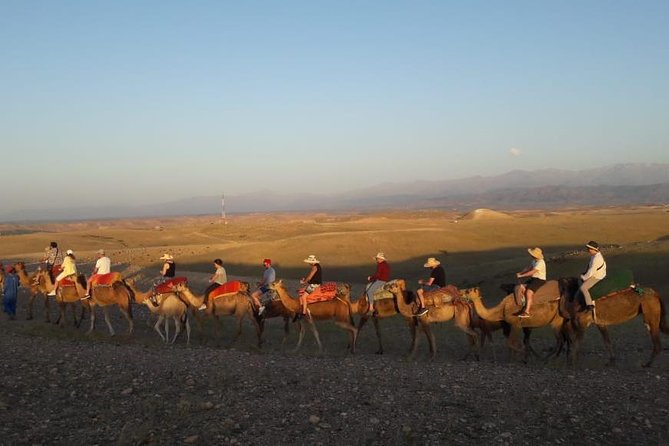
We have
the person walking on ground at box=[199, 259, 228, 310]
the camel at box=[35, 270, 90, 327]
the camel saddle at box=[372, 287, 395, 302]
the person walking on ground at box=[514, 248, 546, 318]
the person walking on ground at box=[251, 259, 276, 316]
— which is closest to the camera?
the person walking on ground at box=[514, 248, 546, 318]

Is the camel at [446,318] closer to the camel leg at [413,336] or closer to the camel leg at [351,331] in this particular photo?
the camel leg at [413,336]

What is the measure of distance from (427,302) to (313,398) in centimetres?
564

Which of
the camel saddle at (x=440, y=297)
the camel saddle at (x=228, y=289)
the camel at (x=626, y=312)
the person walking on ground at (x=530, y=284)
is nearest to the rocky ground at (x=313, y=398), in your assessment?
the camel at (x=626, y=312)

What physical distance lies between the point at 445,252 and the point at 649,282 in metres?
20.7

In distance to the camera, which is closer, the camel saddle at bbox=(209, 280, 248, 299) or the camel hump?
the camel hump

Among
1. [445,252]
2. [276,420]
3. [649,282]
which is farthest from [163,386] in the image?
[445,252]

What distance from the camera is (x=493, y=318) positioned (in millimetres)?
14086

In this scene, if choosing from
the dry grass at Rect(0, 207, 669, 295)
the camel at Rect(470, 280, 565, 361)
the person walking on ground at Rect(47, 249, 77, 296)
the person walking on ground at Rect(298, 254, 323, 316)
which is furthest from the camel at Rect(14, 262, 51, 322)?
the dry grass at Rect(0, 207, 669, 295)

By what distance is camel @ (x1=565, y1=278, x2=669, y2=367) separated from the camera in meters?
12.8

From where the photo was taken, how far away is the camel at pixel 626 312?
12.8m

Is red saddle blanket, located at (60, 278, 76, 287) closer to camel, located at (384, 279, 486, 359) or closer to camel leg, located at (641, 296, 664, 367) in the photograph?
camel, located at (384, 279, 486, 359)

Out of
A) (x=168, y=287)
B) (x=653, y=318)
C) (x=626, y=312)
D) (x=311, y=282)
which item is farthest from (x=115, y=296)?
(x=653, y=318)

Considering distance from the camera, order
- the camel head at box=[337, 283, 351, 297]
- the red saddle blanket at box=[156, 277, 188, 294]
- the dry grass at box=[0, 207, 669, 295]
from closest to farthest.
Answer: the camel head at box=[337, 283, 351, 297], the red saddle blanket at box=[156, 277, 188, 294], the dry grass at box=[0, 207, 669, 295]

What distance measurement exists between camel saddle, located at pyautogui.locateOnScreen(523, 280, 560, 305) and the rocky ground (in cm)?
152
